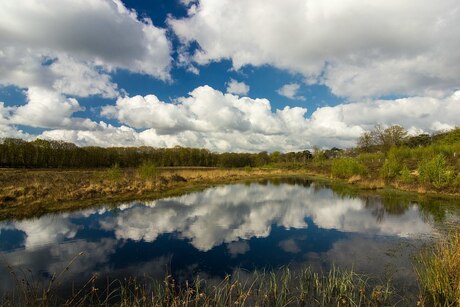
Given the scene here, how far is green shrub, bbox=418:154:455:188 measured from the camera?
97.7 ft

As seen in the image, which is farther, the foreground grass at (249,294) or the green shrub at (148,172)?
the green shrub at (148,172)

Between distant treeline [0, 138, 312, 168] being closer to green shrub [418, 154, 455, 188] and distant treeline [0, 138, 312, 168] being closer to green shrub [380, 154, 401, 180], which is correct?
green shrub [380, 154, 401, 180]

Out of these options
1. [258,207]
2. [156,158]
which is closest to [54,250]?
[258,207]

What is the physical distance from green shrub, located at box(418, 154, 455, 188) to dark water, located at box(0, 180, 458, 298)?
1079cm

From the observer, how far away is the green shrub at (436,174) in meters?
29.8

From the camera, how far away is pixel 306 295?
24.7ft

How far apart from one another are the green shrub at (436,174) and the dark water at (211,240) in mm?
10791

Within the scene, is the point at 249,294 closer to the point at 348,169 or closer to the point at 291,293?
the point at 291,293

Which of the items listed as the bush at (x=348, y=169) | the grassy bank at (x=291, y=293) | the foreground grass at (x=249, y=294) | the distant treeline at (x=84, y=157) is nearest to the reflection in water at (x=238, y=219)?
the foreground grass at (x=249, y=294)

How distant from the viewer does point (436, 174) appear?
30688 millimetres

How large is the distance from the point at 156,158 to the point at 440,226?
97.2m

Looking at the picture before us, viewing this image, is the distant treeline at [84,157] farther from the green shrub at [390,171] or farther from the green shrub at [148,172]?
the green shrub at [390,171]

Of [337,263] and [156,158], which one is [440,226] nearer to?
[337,263]

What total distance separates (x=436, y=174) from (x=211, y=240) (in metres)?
28.2
